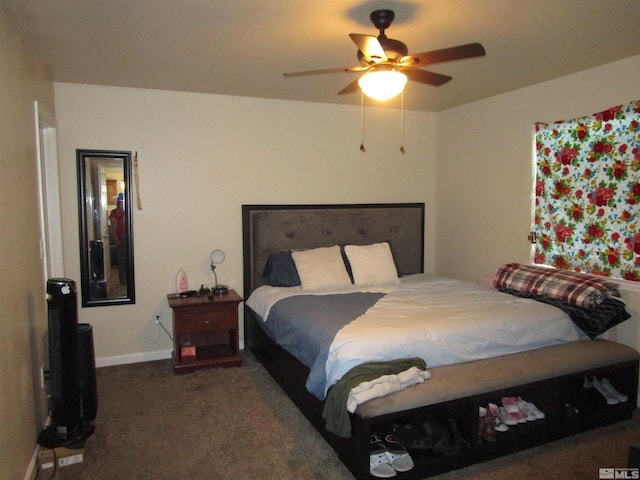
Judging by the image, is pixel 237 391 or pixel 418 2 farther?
pixel 237 391

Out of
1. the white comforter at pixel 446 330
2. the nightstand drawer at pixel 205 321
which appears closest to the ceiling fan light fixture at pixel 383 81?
the white comforter at pixel 446 330

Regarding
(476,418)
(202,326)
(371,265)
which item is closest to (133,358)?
(202,326)

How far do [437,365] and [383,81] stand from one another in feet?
5.27

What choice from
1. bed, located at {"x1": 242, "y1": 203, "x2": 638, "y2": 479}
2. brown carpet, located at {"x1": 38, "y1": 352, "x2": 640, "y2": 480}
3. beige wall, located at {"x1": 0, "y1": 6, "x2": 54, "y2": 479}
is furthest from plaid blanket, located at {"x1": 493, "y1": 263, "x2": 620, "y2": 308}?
beige wall, located at {"x1": 0, "y1": 6, "x2": 54, "y2": 479}

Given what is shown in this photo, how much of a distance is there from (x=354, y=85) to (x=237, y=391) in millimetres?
2340

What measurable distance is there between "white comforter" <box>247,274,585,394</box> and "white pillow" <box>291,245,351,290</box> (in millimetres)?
649

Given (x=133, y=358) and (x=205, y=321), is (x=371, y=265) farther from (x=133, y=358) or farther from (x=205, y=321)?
(x=133, y=358)

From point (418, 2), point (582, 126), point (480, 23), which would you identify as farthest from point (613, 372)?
point (418, 2)

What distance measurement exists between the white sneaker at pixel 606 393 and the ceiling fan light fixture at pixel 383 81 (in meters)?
2.34

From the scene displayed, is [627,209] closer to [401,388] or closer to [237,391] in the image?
[401,388]

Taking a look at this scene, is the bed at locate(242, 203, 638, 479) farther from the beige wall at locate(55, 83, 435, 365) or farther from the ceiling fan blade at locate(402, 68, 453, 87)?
the ceiling fan blade at locate(402, 68, 453, 87)

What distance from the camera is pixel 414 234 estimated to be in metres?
4.95

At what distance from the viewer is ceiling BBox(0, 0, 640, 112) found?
2.32 meters

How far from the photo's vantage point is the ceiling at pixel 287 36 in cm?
232
